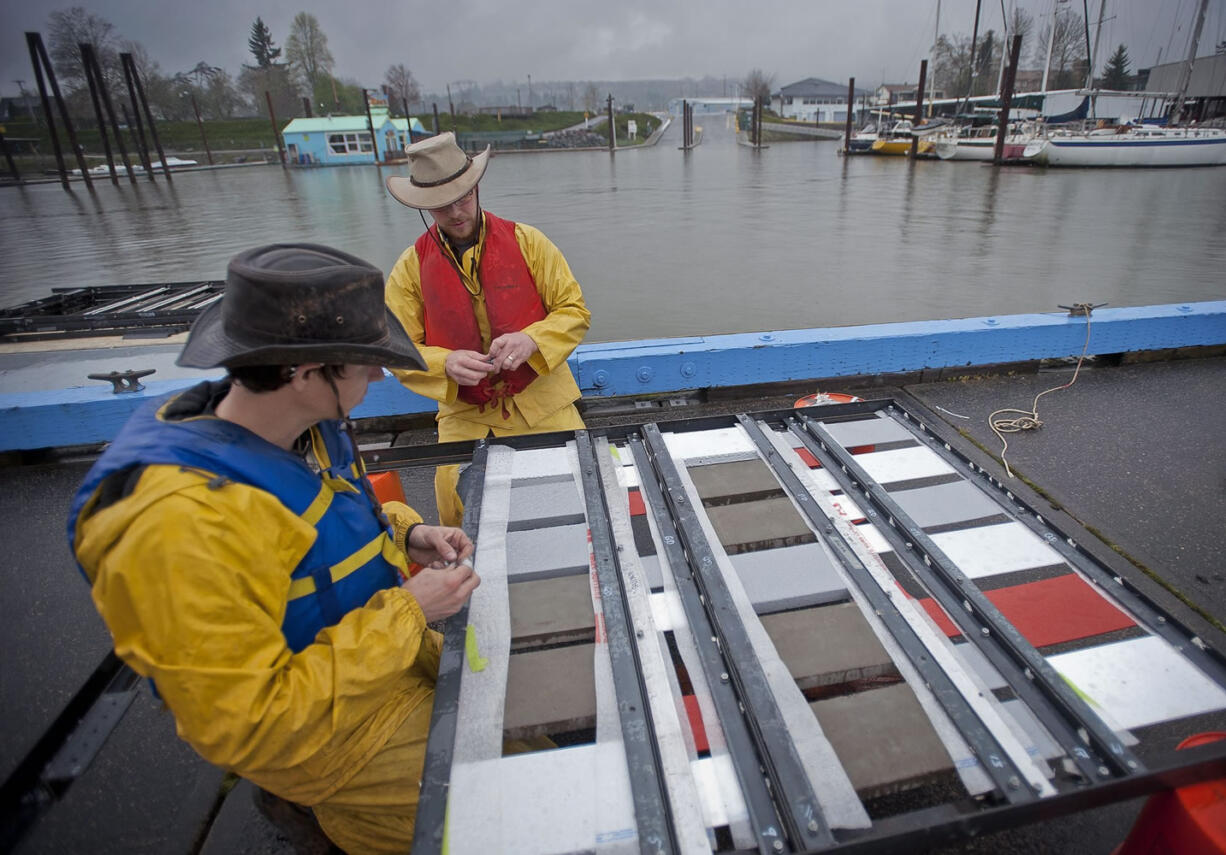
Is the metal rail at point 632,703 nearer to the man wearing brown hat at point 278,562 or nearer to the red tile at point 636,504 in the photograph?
A: the man wearing brown hat at point 278,562

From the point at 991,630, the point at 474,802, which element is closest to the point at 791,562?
the point at 991,630

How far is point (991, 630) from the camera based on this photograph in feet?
5.11

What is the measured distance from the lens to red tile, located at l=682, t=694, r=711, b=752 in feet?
4.48

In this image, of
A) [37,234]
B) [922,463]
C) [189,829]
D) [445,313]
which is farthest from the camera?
[37,234]

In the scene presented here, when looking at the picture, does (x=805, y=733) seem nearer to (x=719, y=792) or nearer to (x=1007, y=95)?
(x=719, y=792)

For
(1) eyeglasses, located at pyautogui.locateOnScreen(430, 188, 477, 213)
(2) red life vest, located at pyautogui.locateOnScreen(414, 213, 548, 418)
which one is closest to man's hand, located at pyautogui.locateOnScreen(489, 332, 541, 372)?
(2) red life vest, located at pyautogui.locateOnScreen(414, 213, 548, 418)

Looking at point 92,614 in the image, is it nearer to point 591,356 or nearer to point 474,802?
point 474,802

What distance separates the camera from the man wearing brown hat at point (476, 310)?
8.50ft

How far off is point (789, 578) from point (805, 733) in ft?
1.69

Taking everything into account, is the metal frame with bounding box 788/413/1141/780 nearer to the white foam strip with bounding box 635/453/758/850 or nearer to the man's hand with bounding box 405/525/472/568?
the white foam strip with bounding box 635/453/758/850

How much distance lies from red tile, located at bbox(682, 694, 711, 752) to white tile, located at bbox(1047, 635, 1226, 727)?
0.91 metres

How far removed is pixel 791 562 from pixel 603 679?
0.71 m

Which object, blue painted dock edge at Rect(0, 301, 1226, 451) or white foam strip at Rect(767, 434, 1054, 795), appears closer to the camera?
white foam strip at Rect(767, 434, 1054, 795)

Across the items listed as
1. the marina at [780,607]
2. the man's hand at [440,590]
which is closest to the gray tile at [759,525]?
the marina at [780,607]
